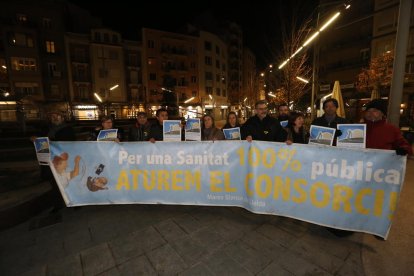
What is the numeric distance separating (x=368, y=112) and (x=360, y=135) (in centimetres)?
81

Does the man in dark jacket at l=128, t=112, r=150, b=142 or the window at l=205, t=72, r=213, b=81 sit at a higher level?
the window at l=205, t=72, r=213, b=81

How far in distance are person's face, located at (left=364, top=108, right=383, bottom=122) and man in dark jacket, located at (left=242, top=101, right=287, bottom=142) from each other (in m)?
1.39

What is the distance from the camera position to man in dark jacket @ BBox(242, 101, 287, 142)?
4.40 m

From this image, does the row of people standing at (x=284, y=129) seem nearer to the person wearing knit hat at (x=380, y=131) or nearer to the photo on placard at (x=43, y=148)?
the person wearing knit hat at (x=380, y=131)

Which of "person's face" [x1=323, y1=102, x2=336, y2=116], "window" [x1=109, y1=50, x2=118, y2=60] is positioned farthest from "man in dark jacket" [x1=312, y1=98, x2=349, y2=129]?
"window" [x1=109, y1=50, x2=118, y2=60]

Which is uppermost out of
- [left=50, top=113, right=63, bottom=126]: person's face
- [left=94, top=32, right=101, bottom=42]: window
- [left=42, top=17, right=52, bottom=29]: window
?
[left=42, top=17, right=52, bottom=29]: window

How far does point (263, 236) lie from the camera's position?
10.7ft

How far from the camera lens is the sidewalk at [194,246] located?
266cm

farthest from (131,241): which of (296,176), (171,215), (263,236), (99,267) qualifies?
(296,176)

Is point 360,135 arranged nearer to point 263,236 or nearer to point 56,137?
point 263,236

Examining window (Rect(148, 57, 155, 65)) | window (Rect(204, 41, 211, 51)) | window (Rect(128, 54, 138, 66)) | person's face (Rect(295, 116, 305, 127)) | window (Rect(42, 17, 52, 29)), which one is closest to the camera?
person's face (Rect(295, 116, 305, 127))

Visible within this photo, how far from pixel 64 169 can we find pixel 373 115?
5549 millimetres

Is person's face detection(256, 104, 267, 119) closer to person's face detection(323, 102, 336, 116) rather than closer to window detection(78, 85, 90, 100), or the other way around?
person's face detection(323, 102, 336, 116)

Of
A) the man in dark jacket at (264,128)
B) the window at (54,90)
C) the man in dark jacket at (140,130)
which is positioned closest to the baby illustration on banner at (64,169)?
the man in dark jacket at (140,130)
